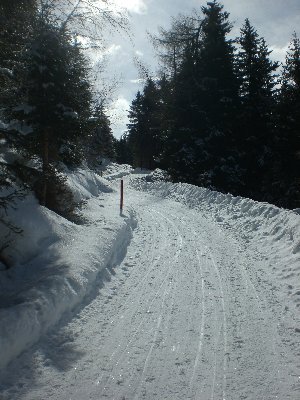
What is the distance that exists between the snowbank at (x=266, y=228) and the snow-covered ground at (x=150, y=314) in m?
0.05

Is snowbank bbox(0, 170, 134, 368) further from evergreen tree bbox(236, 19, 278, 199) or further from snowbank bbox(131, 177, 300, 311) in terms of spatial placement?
evergreen tree bbox(236, 19, 278, 199)

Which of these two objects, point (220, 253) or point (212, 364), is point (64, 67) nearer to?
point (220, 253)

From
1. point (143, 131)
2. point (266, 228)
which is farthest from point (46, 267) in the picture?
point (143, 131)

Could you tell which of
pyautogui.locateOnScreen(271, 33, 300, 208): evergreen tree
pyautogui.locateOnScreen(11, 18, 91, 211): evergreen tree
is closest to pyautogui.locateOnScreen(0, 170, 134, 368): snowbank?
pyautogui.locateOnScreen(11, 18, 91, 211): evergreen tree

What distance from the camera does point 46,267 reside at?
7293mm

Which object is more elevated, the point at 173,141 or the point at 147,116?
the point at 147,116

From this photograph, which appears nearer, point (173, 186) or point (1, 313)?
point (1, 313)

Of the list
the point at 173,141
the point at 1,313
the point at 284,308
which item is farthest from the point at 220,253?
the point at 173,141

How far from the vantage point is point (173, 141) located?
83.8 ft

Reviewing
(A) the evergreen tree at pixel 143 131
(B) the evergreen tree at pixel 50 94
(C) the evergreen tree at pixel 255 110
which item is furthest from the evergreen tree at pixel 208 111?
(A) the evergreen tree at pixel 143 131

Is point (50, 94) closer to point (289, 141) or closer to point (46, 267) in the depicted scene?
point (46, 267)

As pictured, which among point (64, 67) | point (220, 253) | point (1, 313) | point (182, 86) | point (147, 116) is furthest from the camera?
point (147, 116)

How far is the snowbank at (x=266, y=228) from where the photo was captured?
7383 millimetres

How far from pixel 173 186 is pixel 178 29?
1315 cm
